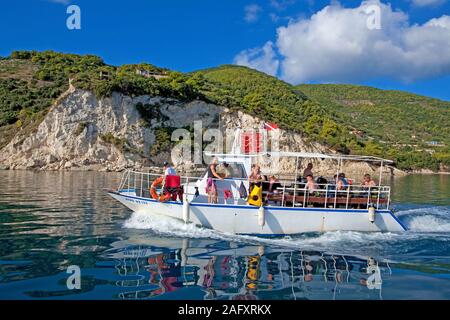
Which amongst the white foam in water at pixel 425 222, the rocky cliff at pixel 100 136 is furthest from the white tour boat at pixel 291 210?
the rocky cliff at pixel 100 136

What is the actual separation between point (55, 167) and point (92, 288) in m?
50.0

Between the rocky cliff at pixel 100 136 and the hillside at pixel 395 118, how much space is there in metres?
45.1

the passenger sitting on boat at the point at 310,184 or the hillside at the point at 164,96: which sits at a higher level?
the hillside at the point at 164,96

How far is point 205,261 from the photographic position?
33.2ft

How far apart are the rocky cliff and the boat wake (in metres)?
39.5

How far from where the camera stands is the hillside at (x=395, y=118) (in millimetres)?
102925

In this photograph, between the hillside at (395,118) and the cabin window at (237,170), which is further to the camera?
the hillside at (395,118)

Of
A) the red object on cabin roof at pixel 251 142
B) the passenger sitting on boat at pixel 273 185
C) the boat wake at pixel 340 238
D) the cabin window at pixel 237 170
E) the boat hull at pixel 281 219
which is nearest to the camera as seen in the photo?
the boat wake at pixel 340 238

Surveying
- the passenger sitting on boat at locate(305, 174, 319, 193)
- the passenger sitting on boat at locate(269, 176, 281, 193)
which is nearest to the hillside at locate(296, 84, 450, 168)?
the passenger sitting on boat at locate(305, 174, 319, 193)

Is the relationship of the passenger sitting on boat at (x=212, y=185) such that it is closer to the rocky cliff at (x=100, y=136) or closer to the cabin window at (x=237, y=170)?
the cabin window at (x=237, y=170)
